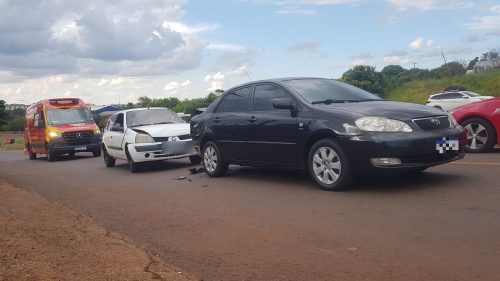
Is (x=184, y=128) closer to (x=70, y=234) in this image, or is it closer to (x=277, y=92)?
(x=277, y=92)

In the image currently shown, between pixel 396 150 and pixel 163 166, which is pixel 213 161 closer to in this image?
pixel 163 166

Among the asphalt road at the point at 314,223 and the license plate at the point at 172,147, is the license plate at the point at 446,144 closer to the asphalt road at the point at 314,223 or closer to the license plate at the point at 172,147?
the asphalt road at the point at 314,223

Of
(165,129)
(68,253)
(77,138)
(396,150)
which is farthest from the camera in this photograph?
(77,138)

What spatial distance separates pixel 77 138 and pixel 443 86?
3142 centimetres

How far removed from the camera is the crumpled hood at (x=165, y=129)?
12094 mm

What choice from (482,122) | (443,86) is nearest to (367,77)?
(443,86)

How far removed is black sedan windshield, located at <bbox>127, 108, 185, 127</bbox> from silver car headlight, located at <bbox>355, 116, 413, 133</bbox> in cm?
703

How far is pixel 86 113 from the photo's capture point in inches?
811

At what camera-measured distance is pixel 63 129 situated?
1933 centimetres

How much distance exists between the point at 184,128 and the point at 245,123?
3.78 m

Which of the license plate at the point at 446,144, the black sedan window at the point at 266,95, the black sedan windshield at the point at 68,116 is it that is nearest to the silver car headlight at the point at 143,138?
the black sedan window at the point at 266,95

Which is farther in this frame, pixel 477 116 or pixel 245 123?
pixel 477 116

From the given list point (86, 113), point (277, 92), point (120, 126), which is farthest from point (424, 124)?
point (86, 113)

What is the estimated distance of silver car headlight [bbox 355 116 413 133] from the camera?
6.89 metres
